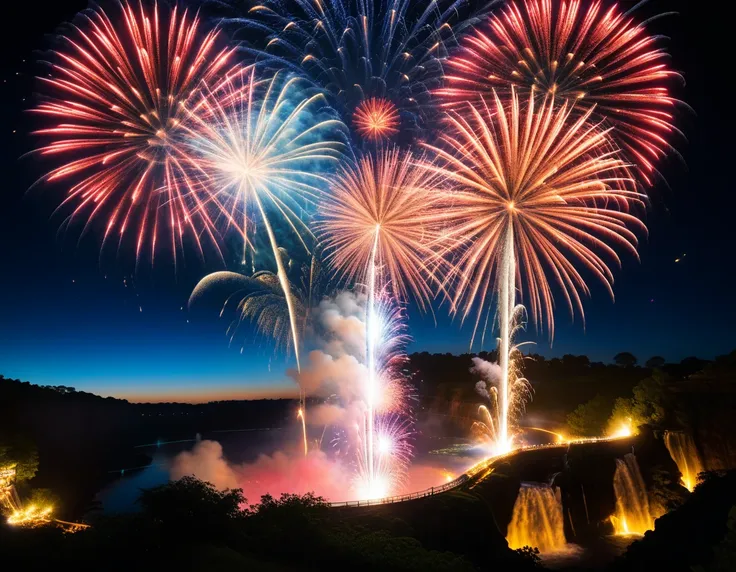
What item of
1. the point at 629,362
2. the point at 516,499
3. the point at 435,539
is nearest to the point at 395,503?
the point at 435,539

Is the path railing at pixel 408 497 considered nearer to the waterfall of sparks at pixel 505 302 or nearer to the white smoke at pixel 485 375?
the waterfall of sparks at pixel 505 302

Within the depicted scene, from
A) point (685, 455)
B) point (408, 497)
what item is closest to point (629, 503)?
point (685, 455)

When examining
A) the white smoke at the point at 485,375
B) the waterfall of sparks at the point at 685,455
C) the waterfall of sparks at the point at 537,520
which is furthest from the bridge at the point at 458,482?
the white smoke at the point at 485,375

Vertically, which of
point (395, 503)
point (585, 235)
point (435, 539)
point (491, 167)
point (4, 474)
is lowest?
point (435, 539)

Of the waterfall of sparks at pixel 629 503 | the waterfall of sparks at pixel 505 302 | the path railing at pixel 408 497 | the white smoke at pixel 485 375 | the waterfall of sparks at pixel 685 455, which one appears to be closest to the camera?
the path railing at pixel 408 497

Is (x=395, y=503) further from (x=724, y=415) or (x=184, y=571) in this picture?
(x=724, y=415)

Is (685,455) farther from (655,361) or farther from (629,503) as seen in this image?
(655,361)
